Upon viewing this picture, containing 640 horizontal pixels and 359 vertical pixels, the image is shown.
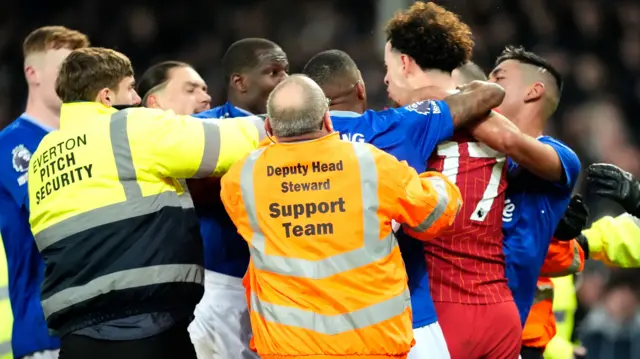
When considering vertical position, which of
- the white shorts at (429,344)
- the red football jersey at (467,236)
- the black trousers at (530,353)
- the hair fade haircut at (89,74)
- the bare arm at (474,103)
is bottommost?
the black trousers at (530,353)

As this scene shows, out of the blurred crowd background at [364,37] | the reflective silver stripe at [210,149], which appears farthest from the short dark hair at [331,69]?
the blurred crowd background at [364,37]

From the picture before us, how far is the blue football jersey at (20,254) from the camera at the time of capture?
15.9ft

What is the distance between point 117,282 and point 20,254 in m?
1.11

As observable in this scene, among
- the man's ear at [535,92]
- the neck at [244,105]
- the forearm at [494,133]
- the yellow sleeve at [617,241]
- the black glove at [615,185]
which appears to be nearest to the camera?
the forearm at [494,133]

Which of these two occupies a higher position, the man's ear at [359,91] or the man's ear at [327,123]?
the man's ear at [327,123]

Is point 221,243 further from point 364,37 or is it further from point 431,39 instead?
point 364,37

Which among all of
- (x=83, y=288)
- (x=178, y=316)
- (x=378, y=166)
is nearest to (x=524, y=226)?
(x=378, y=166)

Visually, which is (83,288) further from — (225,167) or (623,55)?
(623,55)

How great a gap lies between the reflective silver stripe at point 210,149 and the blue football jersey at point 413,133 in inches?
19.5

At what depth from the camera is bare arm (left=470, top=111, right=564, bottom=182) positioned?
4324mm

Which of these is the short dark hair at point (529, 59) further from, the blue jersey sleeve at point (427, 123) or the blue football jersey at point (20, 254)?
the blue football jersey at point (20, 254)

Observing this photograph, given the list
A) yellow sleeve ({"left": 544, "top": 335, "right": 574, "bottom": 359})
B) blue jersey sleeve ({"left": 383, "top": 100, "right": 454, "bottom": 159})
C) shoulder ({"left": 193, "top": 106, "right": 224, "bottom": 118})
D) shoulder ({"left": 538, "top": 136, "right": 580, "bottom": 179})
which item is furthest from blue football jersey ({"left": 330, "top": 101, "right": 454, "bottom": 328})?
yellow sleeve ({"left": 544, "top": 335, "right": 574, "bottom": 359})

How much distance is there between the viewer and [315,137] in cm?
387

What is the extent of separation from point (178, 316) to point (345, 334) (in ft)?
2.29
